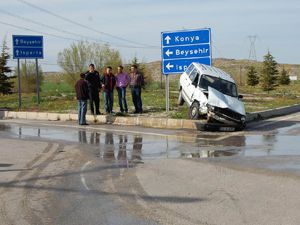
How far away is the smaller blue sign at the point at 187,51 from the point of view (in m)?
19.3

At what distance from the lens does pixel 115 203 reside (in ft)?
22.2

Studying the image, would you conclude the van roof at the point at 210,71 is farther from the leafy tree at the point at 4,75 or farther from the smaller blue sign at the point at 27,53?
the leafy tree at the point at 4,75

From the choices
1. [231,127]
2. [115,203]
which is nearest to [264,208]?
[115,203]

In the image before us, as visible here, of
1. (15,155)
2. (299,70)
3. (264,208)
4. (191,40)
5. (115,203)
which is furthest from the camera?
(299,70)

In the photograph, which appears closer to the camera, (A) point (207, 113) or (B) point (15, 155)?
(B) point (15, 155)

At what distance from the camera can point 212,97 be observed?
640 inches

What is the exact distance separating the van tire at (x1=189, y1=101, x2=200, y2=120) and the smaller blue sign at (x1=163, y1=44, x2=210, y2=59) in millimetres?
2739

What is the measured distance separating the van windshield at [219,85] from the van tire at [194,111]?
662 mm

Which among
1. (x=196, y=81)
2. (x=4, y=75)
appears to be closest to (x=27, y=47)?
(x=196, y=81)

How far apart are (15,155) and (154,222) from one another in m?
5.97

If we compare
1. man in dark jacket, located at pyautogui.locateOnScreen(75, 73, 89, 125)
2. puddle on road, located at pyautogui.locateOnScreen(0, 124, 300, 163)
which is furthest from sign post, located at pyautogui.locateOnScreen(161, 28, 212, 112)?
puddle on road, located at pyautogui.locateOnScreen(0, 124, 300, 163)

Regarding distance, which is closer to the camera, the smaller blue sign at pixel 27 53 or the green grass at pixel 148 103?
the green grass at pixel 148 103

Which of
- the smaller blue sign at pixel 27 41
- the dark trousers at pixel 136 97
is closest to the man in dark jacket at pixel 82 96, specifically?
the dark trousers at pixel 136 97

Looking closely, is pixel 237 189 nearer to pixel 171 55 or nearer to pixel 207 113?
pixel 207 113
